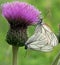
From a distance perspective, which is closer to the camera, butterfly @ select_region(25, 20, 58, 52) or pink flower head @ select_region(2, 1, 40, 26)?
butterfly @ select_region(25, 20, 58, 52)

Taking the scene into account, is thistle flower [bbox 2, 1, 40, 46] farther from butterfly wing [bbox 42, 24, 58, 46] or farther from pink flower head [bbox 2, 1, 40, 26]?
butterfly wing [bbox 42, 24, 58, 46]

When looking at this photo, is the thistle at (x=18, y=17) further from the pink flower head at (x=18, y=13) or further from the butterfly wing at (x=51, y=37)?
the butterfly wing at (x=51, y=37)

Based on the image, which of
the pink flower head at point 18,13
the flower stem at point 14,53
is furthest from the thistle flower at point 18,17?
the flower stem at point 14,53

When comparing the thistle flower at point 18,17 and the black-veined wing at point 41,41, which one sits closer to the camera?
the black-veined wing at point 41,41

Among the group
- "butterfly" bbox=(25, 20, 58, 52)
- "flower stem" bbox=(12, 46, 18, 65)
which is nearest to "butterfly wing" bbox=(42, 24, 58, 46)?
"butterfly" bbox=(25, 20, 58, 52)

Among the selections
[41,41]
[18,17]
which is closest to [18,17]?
[18,17]

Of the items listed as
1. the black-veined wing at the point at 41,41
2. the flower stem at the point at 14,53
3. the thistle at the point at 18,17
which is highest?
the thistle at the point at 18,17

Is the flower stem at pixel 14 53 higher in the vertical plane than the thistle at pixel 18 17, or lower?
lower
